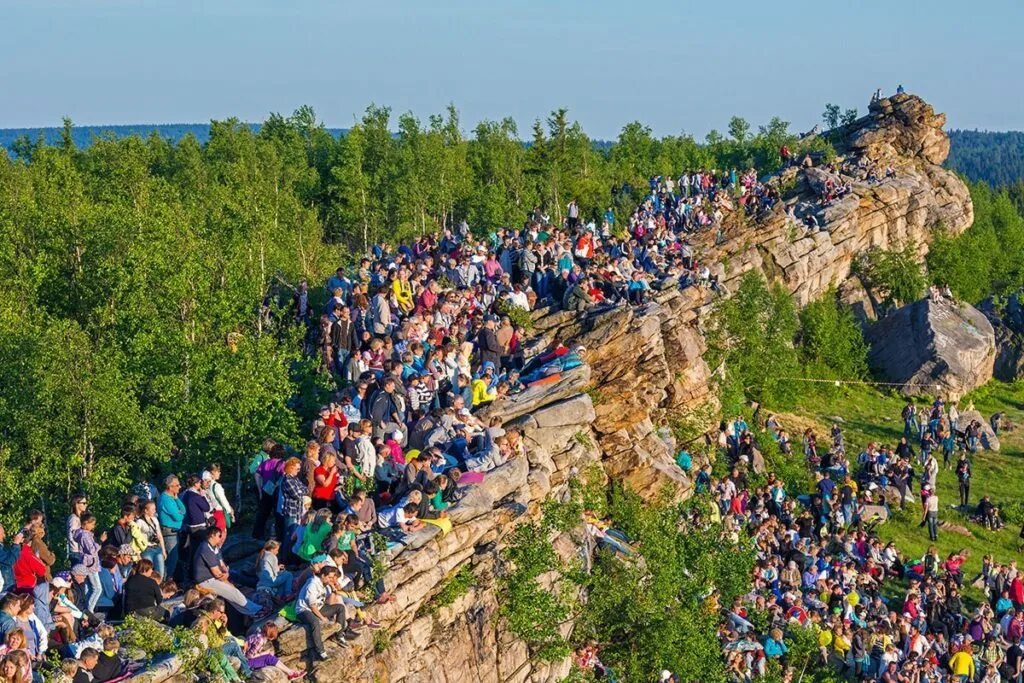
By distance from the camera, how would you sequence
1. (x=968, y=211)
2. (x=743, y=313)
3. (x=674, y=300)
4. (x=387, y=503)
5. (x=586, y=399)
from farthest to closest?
1. (x=968, y=211)
2. (x=743, y=313)
3. (x=674, y=300)
4. (x=586, y=399)
5. (x=387, y=503)

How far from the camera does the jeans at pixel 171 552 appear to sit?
21.9 m

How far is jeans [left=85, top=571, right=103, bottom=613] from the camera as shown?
20.4 meters

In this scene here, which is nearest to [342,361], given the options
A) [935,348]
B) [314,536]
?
[314,536]

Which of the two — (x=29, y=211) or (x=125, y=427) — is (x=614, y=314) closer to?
(x=125, y=427)

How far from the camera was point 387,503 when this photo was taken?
A: 83.2ft

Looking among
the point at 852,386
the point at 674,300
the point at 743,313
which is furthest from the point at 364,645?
the point at 852,386

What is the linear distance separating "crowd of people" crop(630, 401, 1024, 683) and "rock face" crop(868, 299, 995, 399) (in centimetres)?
1208

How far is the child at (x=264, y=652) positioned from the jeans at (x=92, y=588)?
230 centimetres

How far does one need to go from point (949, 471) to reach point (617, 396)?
17275mm

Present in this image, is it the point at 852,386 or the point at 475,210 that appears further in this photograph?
the point at 475,210

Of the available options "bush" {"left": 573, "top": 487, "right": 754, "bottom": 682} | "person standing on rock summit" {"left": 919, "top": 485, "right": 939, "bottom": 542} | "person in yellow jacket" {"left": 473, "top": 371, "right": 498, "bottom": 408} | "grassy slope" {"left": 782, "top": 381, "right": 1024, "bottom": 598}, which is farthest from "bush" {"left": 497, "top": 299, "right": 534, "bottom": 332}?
"person standing on rock summit" {"left": 919, "top": 485, "right": 939, "bottom": 542}

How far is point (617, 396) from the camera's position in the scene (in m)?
39.8

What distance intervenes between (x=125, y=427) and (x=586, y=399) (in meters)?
10.6

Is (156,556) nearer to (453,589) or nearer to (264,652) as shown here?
(264,652)
